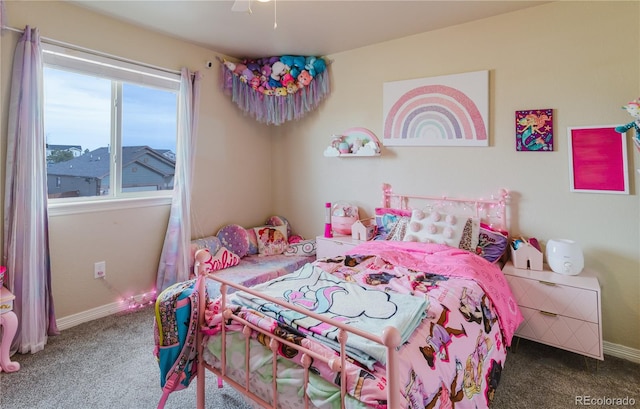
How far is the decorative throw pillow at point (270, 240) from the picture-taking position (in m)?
3.56

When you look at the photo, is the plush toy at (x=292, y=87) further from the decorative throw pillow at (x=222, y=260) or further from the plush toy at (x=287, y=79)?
the decorative throw pillow at (x=222, y=260)

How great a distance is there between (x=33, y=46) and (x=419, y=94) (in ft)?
9.52

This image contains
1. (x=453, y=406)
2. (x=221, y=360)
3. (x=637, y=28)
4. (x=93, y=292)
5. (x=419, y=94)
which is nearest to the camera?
(x=453, y=406)

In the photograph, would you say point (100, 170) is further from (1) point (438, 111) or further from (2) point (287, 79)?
(1) point (438, 111)

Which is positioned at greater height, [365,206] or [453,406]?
[365,206]

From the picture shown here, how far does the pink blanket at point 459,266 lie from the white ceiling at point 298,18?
1780mm

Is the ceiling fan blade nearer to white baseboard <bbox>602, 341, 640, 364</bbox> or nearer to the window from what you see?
the window

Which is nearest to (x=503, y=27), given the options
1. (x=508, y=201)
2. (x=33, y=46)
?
(x=508, y=201)

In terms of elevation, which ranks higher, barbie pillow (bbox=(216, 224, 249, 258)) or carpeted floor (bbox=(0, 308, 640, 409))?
barbie pillow (bbox=(216, 224, 249, 258))

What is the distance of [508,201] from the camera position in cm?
264

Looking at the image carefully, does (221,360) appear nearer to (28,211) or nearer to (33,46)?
(28,211)

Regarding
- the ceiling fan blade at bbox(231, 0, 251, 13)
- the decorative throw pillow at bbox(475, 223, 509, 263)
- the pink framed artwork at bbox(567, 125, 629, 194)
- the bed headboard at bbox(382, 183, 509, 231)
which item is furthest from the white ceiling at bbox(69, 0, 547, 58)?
the decorative throw pillow at bbox(475, 223, 509, 263)

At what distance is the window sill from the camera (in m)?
2.51

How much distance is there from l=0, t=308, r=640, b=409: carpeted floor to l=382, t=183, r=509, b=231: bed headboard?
948 mm
